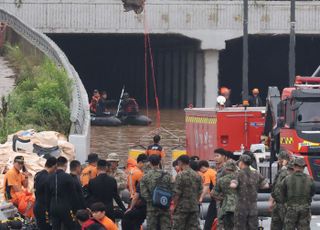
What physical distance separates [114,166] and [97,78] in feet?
137

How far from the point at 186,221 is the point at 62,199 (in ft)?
6.61

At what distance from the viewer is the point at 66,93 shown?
122 feet

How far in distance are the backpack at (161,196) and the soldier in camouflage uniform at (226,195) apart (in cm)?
73

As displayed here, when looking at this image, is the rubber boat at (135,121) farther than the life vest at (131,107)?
Yes

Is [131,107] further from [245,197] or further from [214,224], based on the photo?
[245,197]

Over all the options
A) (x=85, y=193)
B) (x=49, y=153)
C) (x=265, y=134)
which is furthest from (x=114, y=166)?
(x=265, y=134)

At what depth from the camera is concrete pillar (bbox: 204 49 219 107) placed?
184 ft

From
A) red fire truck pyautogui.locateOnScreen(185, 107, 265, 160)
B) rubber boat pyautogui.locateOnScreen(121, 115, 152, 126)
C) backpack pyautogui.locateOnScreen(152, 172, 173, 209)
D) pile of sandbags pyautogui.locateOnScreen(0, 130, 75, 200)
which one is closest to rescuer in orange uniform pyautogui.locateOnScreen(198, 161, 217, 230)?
backpack pyautogui.locateOnScreen(152, 172, 173, 209)

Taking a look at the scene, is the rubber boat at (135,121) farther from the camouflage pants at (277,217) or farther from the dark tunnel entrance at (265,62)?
the camouflage pants at (277,217)

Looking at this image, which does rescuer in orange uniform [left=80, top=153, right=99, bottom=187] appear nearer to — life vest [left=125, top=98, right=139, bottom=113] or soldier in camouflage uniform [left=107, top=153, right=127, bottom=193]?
soldier in camouflage uniform [left=107, top=153, right=127, bottom=193]

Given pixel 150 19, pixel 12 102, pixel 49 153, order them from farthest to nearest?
1. pixel 150 19
2. pixel 12 102
3. pixel 49 153

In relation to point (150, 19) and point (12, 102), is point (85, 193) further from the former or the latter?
point (150, 19)

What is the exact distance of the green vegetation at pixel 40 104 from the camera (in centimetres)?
3391

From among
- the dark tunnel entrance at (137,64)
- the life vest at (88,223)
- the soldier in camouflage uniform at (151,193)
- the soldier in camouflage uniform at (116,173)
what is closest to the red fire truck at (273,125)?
the soldier in camouflage uniform at (116,173)
